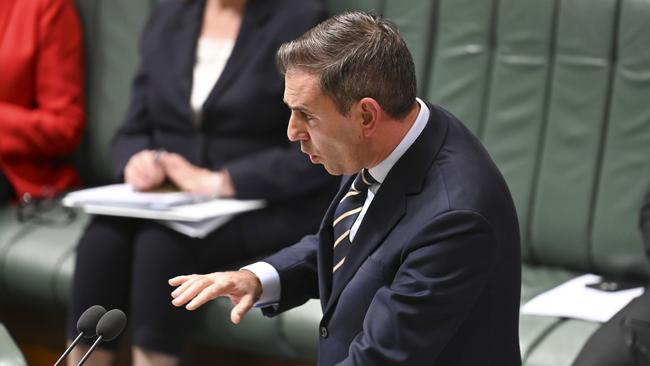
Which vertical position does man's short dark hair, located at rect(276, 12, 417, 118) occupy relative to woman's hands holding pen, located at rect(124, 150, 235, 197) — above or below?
above

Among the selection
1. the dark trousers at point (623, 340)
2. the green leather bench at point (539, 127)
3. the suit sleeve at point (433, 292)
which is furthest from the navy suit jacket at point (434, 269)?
the green leather bench at point (539, 127)

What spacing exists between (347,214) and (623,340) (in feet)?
2.50

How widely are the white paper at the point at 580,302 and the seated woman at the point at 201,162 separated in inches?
26.9

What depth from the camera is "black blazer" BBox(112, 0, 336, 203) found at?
313cm

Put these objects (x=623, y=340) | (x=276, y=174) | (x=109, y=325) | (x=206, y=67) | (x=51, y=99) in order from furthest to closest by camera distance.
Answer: (x=51, y=99)
(x=206, y=67)
(x=276, y=174)
(x=623, y=340)
(x=109, y=325)

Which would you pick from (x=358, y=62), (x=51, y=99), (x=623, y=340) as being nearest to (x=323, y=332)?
(x=358, y=62)

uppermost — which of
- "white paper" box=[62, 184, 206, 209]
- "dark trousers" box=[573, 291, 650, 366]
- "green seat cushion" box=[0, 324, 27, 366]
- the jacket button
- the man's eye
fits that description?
the man's eye

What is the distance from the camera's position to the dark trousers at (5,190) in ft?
12.0

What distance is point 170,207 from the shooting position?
2971mm

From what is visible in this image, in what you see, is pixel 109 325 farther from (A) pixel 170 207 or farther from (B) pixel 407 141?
(A) pixel 170 207

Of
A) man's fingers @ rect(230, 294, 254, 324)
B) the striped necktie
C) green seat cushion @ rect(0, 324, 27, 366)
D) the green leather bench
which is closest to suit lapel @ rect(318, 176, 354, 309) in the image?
the striped necktie

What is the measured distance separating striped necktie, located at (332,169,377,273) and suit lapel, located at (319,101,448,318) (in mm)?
51

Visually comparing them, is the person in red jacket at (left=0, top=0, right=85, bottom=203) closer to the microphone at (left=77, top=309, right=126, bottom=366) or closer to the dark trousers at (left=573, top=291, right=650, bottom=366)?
the dark trousers at (left=573, top=291, right=650, bottom=366)

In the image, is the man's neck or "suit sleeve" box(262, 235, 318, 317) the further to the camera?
"suit sleeve" box(262, 235, 318, 317)
